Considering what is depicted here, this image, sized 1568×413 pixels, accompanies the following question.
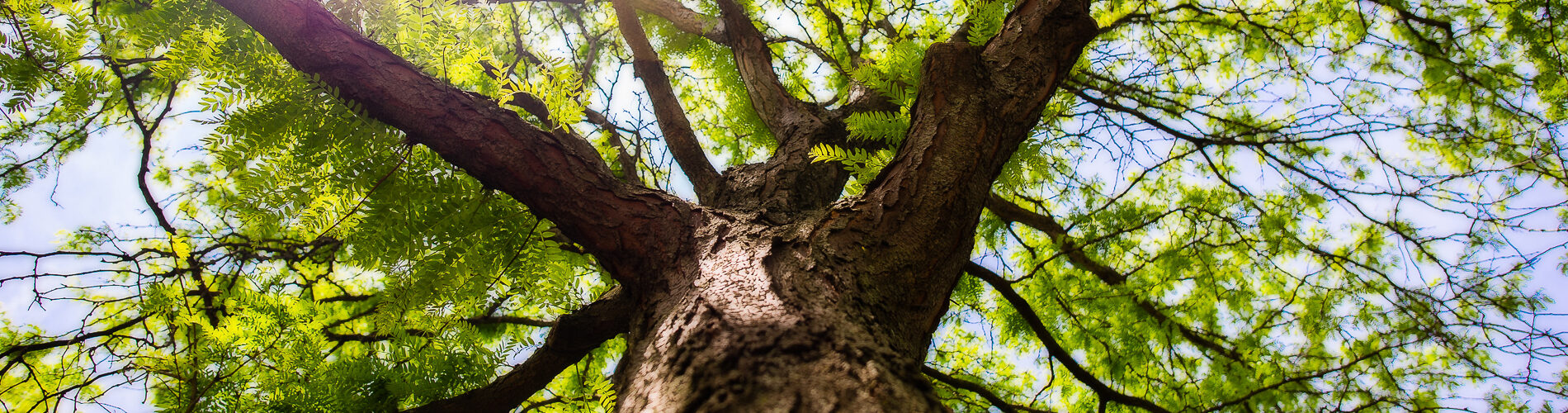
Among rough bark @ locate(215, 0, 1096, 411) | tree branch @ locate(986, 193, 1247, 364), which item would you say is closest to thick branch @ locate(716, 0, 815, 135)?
rough bark @ locate(215, 0, 1096, 411)

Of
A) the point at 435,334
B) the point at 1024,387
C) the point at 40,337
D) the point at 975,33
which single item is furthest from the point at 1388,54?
the point at 40,337

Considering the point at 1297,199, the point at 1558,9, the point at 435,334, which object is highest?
the point at 1558,9

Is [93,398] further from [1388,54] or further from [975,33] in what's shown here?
[1388,54]

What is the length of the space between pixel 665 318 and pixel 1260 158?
3.77 metres

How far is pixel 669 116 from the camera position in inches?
110

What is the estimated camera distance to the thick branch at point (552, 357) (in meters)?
1.73

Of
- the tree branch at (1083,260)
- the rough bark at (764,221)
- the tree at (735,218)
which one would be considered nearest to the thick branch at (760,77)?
the tree at (735,218)

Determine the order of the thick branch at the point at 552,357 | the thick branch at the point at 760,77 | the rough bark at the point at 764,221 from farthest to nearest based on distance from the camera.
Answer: the thick branch at the point at 760,77
the thick branch at the point at 552,357
the rough bark at the point at 764,221

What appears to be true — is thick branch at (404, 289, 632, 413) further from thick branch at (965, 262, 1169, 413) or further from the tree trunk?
thick branch at (965, 262, 1169, 413)

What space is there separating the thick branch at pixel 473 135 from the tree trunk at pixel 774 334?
6.6 inches

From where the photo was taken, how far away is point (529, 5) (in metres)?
5.21

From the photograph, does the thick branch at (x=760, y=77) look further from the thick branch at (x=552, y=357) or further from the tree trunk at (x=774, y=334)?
the tree trunk at (x=774, y=334)

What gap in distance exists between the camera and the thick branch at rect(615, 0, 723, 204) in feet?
8.47

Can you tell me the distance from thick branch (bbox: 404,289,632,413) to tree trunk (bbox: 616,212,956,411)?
28cm
